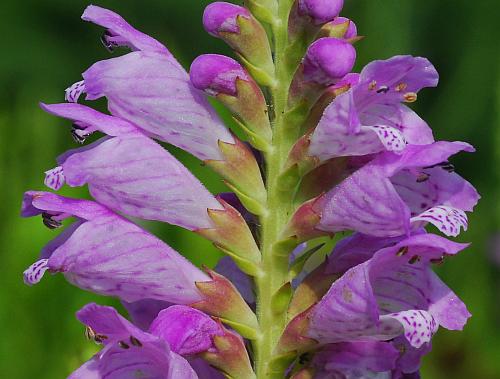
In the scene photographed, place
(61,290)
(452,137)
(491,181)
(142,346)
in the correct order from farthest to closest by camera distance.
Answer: (452,137) → (491,181) → (61,290) → (142,346)

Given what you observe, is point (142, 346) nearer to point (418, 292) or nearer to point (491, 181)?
point (418, 292)

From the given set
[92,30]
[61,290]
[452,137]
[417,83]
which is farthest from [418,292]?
[92,30]

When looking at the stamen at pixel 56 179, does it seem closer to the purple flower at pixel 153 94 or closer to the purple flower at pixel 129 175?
the purple flower at pixel 129 175

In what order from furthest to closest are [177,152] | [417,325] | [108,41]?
[177,152] < [108,41] < [417,325]

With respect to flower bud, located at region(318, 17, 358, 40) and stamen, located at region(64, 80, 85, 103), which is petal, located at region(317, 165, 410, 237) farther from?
stamen, located at region(64, 80, 85, 103)

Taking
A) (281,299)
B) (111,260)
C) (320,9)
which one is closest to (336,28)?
(320,9)

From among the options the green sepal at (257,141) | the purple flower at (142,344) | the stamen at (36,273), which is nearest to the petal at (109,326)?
the purple flower at (142,344)

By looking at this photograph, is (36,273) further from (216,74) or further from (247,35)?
(247,35)
